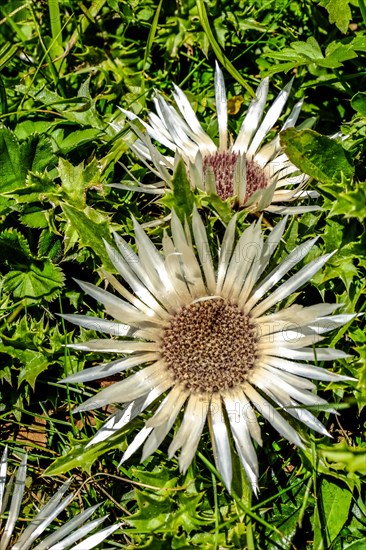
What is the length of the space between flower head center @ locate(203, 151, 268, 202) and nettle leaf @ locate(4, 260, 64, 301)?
0.54m

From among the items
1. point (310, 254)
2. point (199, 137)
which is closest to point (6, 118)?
point (199, 137)

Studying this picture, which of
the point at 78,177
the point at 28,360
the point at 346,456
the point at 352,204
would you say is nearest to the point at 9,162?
→ the point at 78,177

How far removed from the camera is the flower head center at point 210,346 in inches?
73.3

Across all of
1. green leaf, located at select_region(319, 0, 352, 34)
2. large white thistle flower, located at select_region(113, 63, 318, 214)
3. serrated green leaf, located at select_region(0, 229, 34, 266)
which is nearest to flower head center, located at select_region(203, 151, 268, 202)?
large white thistle flower, located at select_region(113, 63, 318, 214)

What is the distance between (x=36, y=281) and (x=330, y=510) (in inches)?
41.7

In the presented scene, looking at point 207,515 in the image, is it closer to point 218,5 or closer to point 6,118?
point 6,118

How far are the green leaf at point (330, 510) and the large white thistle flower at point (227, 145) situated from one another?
2.56 feet

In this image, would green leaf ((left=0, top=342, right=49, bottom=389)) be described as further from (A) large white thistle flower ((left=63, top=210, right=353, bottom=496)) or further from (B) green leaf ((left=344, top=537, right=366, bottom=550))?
(B) green leaf ((left=344, top=537, right=366, bottom=550))

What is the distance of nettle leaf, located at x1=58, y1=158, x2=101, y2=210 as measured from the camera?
83.9 inches

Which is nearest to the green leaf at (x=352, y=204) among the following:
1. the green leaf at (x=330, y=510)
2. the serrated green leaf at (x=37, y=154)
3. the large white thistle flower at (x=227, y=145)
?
the large white thistle flower at (x=227, y=145)

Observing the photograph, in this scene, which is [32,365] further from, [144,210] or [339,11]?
[339,11]

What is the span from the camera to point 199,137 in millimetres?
2242

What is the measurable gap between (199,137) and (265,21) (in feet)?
1.83

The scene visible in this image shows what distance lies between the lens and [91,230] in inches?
78.1
